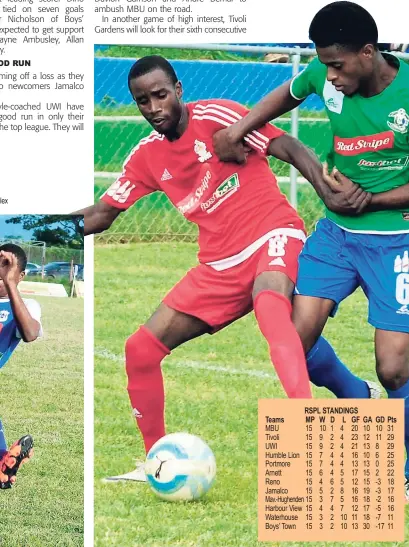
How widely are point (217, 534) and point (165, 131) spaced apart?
4.69 ft

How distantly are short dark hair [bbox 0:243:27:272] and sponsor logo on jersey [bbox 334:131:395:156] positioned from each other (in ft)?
3.75

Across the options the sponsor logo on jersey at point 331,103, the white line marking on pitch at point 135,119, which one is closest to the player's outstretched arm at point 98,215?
the sponsor logo on jersey at point 331,103

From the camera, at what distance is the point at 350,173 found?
12.0 feet

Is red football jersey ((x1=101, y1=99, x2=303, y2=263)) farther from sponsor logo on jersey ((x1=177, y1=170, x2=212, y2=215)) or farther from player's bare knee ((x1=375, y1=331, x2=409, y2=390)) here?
player's bare knee ((x1=375, y1=331, x2=409, y2=390))

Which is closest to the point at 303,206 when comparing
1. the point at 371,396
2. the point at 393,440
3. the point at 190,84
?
the point at 190,84

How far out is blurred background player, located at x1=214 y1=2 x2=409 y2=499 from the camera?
11.4 feet

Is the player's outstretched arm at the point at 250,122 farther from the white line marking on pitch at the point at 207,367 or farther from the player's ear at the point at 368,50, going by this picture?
the white line marking on pitch at the point at 207,367

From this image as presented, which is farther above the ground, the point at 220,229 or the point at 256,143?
the point at 256,143

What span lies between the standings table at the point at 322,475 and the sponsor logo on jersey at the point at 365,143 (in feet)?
2.83

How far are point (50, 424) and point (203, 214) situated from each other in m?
0.95

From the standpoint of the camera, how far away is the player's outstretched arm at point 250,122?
3.71 metres

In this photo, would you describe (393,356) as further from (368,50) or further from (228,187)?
(368,50)

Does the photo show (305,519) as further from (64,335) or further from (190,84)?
(190,84)

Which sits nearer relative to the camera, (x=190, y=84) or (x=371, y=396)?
(x=371, y=396)
